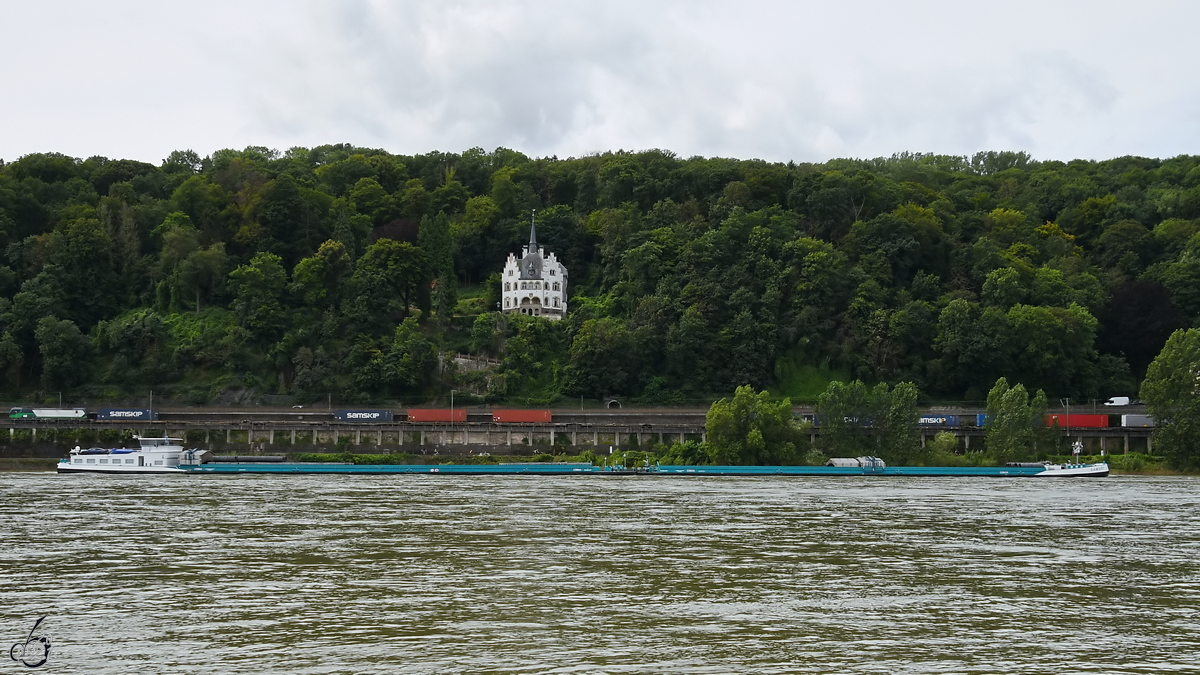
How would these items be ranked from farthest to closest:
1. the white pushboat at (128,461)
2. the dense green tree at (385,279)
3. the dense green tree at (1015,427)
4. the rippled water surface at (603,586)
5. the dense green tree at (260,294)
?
the dense green tree at (385,279)
the dense green tree at (260,294)
the dense green tree at (1015,427)
the white pushboat at (128,461)
the rippled water surface at (603,586)

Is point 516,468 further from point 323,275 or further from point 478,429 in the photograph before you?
point 323,275

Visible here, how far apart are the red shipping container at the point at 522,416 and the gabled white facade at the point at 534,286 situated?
34.6 m

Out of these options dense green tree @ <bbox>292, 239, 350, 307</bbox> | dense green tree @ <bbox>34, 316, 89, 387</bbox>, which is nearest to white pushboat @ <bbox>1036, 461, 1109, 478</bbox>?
dense green tree @ <bbox>292, 239, 350, 307</bbox>

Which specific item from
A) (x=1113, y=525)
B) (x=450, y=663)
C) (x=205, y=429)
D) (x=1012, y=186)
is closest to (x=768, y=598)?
(x=450, y=663)

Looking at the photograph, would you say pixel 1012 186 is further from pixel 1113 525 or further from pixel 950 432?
pixel 1113 525

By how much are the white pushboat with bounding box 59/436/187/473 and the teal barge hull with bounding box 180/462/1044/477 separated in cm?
144

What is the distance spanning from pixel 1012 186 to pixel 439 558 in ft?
527

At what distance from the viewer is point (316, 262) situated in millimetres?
141500

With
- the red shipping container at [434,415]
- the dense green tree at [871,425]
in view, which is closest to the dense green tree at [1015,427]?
the dense green tree at [871,425]

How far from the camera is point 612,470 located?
3610 inches

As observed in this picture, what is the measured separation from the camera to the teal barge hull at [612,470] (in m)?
88.9

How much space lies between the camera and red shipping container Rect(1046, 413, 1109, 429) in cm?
10806

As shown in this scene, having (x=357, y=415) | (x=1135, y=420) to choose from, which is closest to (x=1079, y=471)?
(x=1135, y=420)

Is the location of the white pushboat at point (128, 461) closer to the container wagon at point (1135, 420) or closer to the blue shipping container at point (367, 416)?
the blue shipping container at point (367, 416)
